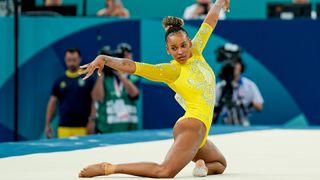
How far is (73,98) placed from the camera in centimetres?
1073

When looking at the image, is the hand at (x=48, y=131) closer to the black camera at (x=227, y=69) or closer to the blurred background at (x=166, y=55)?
the blurred background at (x=166, y=55)

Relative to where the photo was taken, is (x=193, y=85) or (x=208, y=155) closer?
(x=193, y=85)

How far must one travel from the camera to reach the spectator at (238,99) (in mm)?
11062

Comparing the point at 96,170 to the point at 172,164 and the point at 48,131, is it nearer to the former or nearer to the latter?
the point at 172,164

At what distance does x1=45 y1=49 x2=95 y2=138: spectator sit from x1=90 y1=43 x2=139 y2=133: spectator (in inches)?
6.3

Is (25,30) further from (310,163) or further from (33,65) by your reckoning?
(310,163)

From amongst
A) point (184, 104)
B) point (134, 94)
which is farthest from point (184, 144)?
point (134, 94)

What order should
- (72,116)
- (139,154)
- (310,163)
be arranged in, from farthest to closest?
1. (72,116)
2. (139,154)
3. (310,163)

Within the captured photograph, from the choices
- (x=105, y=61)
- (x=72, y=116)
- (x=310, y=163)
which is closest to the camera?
(x=105, y=61)

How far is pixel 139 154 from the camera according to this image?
8.12 m

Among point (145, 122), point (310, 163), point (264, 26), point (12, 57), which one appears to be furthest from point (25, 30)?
point (310, 163)

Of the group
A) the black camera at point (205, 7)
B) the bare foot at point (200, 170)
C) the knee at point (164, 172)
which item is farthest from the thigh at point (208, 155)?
the black camera at point (205, 7)

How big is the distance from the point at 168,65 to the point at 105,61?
1.68ft

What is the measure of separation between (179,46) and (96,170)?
Result: 0.97m
